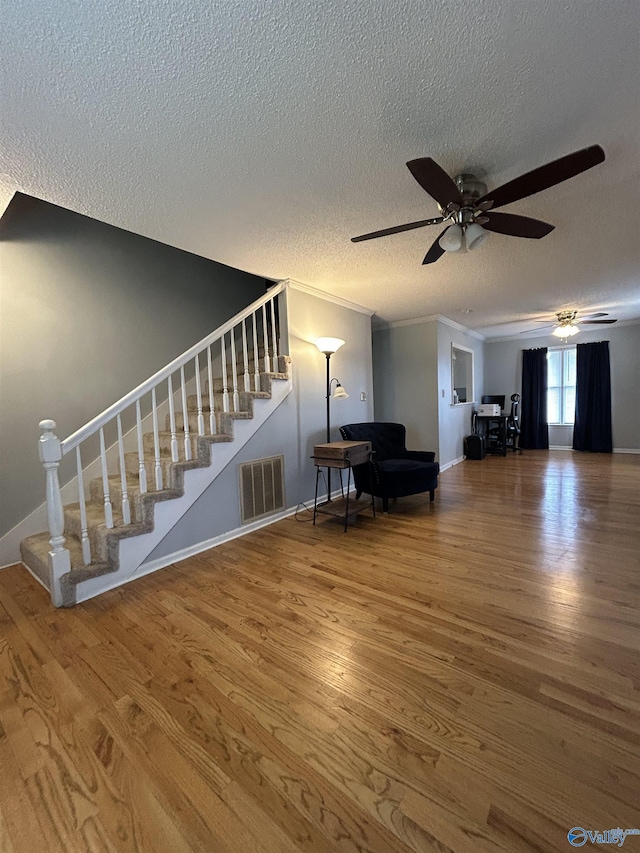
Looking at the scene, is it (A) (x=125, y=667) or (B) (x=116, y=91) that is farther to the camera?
(A) (x=125, y=667)

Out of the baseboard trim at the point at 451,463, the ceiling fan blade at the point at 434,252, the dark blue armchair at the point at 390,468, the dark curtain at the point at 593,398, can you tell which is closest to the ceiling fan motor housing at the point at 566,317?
the dark curtain at the point at 593,398

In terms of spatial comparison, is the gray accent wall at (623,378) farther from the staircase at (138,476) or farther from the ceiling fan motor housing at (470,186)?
the staircase at (138,476)

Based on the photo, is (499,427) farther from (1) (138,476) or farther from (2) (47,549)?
(2) (47,549)

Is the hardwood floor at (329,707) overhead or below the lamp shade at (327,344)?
below

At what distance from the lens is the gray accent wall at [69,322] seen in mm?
2865

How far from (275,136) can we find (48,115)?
97 cm

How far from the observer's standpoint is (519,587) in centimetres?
218

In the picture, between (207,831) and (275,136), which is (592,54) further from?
(207,831)

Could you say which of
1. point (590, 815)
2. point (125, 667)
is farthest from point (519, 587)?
point (125, 667)

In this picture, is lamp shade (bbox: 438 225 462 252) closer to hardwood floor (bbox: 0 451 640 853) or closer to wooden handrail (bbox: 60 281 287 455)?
wooden handrail (bbox: 60 281 287 455)

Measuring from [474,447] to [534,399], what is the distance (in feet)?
6.76

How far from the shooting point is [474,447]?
648 cm

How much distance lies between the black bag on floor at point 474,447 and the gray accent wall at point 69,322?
16.9 ft

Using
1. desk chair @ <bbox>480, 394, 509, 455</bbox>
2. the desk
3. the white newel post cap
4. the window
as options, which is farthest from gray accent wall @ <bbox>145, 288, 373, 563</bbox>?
the window
